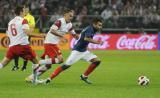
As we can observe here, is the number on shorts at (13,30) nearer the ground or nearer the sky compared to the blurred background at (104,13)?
nearer the sky

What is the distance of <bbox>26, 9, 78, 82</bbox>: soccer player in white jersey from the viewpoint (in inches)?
727

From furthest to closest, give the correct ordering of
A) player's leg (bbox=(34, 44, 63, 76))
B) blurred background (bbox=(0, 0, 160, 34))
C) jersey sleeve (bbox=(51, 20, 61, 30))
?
blurred background (bbox=(0, 0, 160, 34)) < jersey sleeve (bbox=(51, 20, 61, 30)) < player's leg (bbox=(34, 44, 63, 76))

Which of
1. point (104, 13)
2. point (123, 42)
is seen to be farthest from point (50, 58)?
point (104, 13)

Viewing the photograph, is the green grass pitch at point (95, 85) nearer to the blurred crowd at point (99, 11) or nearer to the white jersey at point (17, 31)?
the white jersey at point (17, 31)

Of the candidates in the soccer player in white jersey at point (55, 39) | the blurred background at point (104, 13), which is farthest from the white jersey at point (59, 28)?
the blurred background at point (104, 13)

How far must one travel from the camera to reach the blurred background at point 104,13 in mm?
38812

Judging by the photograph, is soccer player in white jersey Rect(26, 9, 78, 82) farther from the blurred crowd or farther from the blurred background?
the blurred crowd

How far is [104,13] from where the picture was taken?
1556 inches

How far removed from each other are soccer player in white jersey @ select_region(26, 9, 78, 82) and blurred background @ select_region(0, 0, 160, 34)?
765 inches

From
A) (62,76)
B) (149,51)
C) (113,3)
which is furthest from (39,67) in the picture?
(113,3)

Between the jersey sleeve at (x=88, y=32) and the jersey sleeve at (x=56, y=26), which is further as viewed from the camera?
the jersey sleeve at (x=56, y=26)

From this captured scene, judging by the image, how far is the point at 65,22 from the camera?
18.9 metres

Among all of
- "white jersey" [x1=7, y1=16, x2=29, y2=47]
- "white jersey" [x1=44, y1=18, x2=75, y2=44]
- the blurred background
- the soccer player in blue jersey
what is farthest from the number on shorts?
the blurred background

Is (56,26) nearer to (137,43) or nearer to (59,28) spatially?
(59,28)
